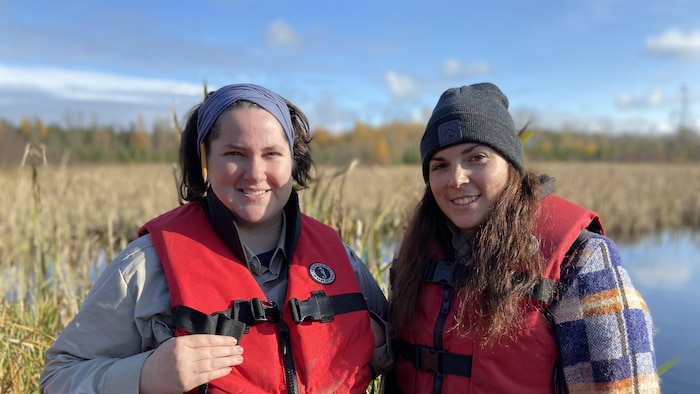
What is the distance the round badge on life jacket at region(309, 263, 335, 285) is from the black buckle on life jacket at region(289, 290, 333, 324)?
0.18 ft

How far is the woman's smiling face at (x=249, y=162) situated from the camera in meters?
1.79

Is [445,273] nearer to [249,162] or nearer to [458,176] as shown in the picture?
[458,176]

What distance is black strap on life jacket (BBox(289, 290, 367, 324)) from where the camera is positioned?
71.2 inches

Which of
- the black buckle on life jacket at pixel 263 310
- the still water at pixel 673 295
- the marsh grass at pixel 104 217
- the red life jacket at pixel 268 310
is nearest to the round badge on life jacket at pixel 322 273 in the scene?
the red life jacket at pixel 268 310

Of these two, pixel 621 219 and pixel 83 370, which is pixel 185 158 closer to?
pixel 83 370

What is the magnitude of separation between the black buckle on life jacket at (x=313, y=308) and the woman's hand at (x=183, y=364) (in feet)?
0.91

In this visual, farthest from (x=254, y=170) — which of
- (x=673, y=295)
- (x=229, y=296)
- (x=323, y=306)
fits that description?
(x=673, y=295)

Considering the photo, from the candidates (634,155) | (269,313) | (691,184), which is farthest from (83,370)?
(634,155)

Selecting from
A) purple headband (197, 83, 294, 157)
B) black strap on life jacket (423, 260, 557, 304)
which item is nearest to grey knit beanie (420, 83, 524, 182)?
black strap on life jacket (423, 260, 557, 304)

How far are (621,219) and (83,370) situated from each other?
13940mm

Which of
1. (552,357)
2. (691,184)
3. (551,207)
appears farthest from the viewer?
(691,184)

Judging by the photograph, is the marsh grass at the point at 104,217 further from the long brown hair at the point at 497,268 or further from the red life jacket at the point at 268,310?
the red life jacket at the point at 268,310

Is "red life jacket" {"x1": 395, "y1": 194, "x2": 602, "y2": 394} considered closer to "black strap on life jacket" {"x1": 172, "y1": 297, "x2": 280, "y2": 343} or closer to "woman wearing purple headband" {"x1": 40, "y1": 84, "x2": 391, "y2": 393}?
"woman wearing purple headband" {"x1": 40, "y1": 84, "x2": 391, "y2": 393}

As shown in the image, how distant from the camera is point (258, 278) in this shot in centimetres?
192
